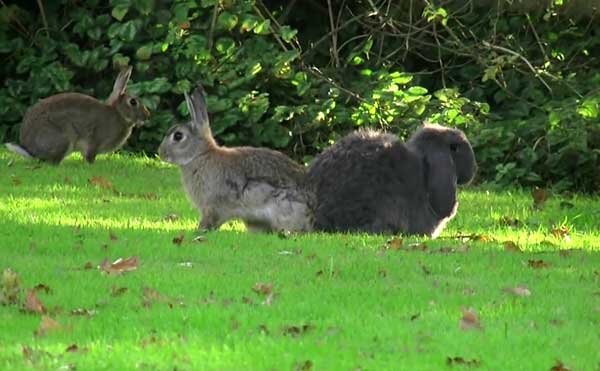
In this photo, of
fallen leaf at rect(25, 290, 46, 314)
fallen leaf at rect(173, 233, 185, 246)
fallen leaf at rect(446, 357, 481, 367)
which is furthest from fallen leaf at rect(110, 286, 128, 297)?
fallen leaf at rect(446, 357, 481, 367)

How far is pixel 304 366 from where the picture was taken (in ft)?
22.7

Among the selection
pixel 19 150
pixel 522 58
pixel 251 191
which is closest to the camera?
pixel 251 191

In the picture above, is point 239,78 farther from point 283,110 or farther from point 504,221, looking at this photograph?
point 504,221

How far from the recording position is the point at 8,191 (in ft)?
45.5

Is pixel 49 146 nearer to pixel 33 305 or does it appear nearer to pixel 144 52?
pixel 144 52

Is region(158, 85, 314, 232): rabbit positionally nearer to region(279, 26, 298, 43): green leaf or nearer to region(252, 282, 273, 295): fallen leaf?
region(252, 282, 273, 295): fallen leaf

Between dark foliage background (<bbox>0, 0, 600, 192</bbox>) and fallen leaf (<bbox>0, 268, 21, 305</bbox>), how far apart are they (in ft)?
30.6

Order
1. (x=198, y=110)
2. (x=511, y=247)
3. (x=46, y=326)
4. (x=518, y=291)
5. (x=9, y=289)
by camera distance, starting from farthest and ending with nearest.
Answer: (x=198, y=110) < (x=511, y=247) < (x=518, y=291) < (x=9, y=289) < (x=46, y=326)

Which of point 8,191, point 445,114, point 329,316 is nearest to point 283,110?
point 445,114

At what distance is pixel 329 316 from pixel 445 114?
30.9ft

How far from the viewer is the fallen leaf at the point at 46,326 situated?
A: 7.59 metres

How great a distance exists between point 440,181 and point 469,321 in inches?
167

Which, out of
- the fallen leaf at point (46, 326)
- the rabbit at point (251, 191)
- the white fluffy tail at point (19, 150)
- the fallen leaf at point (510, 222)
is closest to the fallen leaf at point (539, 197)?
the fallen leaf at point (510, 222)

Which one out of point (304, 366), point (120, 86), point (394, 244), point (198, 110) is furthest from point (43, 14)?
point (304, 366)
